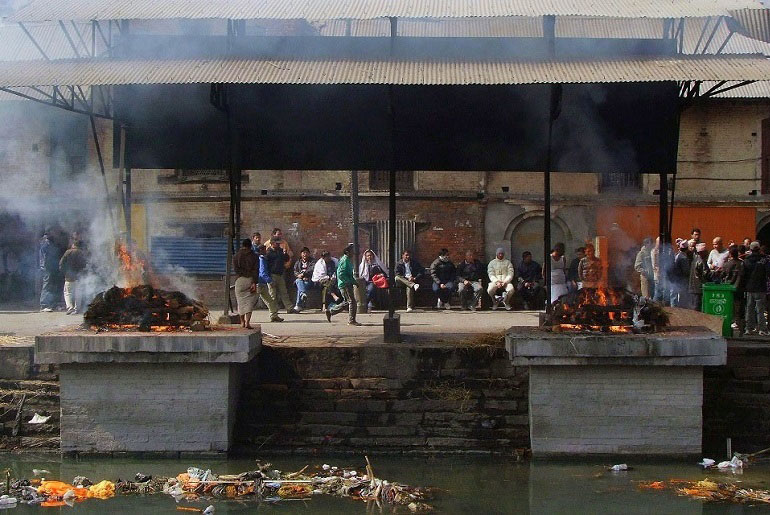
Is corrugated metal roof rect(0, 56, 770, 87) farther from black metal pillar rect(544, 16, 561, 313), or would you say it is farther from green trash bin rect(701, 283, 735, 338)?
green trash bin rect(701, 283, 735, 338)

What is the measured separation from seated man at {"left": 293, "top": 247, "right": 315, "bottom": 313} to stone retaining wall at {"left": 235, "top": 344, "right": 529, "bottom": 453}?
25.1ft

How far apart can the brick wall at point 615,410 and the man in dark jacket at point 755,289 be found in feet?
13.8

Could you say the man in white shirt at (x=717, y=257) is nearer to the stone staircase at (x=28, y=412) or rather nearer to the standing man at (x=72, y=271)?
the stone staircase at (x=28, y=412)

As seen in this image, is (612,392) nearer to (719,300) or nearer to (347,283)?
(719,300)

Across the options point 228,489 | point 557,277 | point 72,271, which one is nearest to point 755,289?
point 557,277

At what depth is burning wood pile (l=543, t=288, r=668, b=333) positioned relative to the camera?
12.2 meters

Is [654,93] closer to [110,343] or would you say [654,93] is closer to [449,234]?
[110,343]

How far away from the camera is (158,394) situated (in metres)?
12.2

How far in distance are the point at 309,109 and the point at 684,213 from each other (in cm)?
1386

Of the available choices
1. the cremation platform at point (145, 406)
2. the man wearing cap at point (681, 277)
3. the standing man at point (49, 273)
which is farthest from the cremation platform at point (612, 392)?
the standing man at point (49, 273)

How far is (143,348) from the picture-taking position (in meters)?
11.9

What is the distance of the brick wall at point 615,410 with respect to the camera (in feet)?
39.1

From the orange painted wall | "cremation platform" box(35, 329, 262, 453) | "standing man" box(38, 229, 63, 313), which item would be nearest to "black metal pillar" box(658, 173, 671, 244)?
"cremation platform" box(35, 329, 262, 453)

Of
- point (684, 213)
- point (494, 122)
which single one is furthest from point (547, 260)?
point (684, 213)
